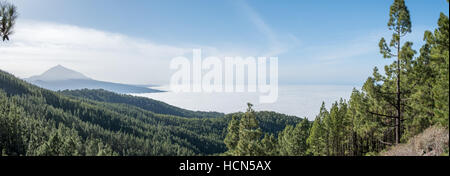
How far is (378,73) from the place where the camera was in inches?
733

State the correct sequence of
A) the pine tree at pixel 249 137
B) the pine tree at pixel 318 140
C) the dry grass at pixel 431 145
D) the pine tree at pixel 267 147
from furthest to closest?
→ the pine tree at pixel 318 140
the pine tree at pixel 267 147
the pine tree at pixel 249 137
the dry grass at pixel 431 145

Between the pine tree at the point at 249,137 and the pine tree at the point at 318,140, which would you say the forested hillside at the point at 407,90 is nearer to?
the pine tree at the point at 249,137

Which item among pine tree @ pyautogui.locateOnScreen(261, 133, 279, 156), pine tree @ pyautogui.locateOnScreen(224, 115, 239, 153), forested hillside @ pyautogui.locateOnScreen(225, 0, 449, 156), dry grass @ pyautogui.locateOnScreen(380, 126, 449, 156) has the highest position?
forested hillside @ pyautogui.locateOnScreen(225, 0, 449, 156)

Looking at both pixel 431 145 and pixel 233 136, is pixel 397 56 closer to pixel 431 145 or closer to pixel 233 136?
pixel 431 145

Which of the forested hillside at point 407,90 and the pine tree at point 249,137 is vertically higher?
the forested hillside at point 407,90

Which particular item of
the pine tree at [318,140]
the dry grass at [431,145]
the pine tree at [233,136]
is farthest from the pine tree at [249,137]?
the pine tree at [318,140]

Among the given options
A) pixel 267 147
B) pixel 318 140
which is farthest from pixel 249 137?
pixel 318 140

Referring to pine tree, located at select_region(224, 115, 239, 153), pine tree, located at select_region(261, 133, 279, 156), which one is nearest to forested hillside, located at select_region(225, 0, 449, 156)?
pine tree, located at select_region(261, 133, 279, 156)

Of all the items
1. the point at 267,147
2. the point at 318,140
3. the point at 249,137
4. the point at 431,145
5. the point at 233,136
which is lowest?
the point at 267,147

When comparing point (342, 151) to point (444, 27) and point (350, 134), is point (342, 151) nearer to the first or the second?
point (350, 134)

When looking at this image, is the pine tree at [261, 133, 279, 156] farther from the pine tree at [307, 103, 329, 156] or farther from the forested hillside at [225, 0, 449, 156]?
the pine tree at [307, 103, 329, 156]
